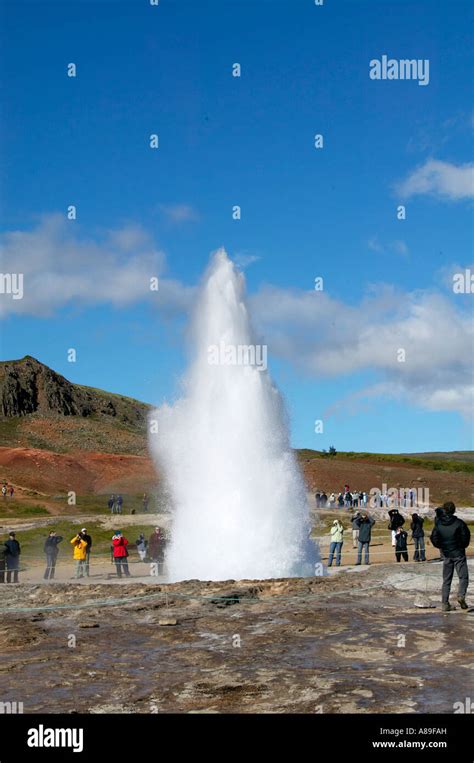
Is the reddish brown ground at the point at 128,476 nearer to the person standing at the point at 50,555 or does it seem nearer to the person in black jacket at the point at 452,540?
the person standing at the point at 50,555

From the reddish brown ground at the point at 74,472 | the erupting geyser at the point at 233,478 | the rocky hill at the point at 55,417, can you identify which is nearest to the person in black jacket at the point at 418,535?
the erupting geyser at the point at 233,478

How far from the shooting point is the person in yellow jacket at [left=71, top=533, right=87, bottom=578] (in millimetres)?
21609

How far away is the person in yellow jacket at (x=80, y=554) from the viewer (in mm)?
21609

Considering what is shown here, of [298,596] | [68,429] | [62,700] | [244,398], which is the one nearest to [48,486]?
[68,429]

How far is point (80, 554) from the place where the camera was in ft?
70.8

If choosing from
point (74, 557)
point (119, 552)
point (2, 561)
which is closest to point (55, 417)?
point (2, 561)

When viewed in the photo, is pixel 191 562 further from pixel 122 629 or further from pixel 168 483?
pixel 122 629

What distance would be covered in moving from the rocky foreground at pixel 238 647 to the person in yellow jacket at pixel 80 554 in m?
4.12

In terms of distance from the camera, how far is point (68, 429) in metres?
103

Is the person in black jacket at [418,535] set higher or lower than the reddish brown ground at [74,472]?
lower

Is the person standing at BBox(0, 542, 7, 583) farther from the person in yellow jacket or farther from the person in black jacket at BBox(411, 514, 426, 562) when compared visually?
the person in black jacket at BBox(411, 514, 426, 562)

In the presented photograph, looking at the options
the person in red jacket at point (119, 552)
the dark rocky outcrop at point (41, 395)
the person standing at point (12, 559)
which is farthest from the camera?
the dark rocky outcrop at point (41, 395)

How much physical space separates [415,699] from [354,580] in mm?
9478
